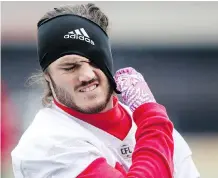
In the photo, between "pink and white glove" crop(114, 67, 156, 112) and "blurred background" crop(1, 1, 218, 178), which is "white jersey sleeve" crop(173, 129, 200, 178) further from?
"blurred background" crop(1, 1, 218, 178)

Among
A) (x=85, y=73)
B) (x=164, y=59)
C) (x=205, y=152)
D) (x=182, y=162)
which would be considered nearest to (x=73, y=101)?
(x=85, y=73)

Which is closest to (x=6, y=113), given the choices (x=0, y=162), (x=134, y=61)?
(x=0, y=162)

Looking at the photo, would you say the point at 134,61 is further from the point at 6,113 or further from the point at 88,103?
the point at 88,103

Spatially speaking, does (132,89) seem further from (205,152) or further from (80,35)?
(205,152)

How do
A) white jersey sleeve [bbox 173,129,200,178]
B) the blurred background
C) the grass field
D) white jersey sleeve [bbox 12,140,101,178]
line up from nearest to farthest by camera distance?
1. white jersey sleeve [bbox 12,140,101,178]
2. white jersey sleeve [bbox 173,129,200,178]
3. the grass field
4. the blurred background

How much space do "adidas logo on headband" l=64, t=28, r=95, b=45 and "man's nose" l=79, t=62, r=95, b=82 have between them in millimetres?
66

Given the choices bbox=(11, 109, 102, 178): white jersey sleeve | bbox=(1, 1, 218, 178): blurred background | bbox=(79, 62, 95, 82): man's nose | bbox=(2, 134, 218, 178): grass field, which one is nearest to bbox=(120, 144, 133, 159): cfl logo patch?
bbox=(11, 109, 102, 178): white jersey sleeve

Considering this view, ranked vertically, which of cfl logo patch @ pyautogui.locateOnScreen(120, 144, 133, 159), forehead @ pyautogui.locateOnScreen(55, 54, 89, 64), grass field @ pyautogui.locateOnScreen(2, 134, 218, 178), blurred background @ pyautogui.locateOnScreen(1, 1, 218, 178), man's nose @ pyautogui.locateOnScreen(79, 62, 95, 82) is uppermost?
forehead @ pyautogui.locateOnScreen(55, 54, 89, 64)

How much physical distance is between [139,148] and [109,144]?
110mm

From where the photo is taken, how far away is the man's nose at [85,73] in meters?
1.46

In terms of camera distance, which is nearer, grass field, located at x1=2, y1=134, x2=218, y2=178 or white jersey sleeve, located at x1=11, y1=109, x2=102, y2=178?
white jersey sleeve, located at x1=11, y1=109, x2=102, y2=178

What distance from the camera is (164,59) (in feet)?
18.5

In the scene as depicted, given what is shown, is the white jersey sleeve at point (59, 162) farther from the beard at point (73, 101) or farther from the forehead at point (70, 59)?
the forehead at point (70, 59)

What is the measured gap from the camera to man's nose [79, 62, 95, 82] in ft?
4.79
